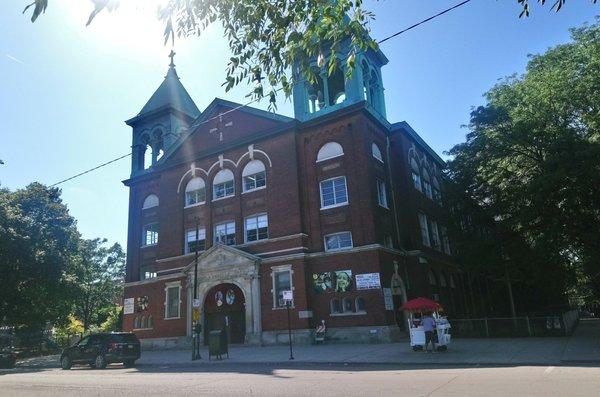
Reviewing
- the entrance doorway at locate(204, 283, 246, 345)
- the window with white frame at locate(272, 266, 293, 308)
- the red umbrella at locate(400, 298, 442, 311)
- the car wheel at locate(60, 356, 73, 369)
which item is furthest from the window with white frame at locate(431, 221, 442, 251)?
the car wheel at locate(60, 356, 73, 369)

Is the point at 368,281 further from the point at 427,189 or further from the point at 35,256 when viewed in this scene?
the point at 35,256

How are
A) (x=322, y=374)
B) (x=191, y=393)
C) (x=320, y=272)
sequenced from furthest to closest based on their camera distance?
(x=320, y=272)
(x=322, y=374)
(x=191, y=393)

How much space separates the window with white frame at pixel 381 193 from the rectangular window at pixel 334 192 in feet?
7.54

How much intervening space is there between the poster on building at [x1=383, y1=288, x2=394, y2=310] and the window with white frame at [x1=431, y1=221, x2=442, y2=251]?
10.7 metres

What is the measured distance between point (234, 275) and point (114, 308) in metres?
35.8

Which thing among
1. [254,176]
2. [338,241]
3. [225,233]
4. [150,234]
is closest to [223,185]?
[254,176]

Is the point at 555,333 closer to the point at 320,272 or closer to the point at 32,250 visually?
the point at 320,272

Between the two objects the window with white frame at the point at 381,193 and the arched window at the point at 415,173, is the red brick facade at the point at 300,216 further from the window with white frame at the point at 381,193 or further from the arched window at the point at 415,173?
the arched window at the point at 415,173

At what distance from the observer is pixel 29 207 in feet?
118

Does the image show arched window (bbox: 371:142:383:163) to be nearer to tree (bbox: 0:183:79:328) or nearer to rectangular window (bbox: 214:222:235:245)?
rectangular window (bbox: 214:222:235:245)

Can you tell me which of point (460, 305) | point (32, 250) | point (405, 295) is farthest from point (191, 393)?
point (460, 305)

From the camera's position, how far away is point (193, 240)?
108 ft

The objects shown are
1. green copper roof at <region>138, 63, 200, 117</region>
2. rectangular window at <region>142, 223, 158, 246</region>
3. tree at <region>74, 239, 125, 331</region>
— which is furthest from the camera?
tree at <region>74, 239, 125, 331</region>

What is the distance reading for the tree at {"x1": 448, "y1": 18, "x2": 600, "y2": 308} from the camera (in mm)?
21109
